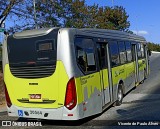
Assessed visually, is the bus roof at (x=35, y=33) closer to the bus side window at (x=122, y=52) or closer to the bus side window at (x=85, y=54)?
the bus side window at (x=85, y=54)

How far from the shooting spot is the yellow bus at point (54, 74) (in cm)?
741

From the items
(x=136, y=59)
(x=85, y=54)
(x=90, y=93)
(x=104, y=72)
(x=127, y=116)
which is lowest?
(x=127, y=116)

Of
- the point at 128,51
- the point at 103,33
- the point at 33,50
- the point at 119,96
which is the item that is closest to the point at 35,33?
the point at 33,50

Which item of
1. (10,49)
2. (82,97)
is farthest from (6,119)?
(82,97)

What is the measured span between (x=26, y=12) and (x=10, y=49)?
12.0 metres

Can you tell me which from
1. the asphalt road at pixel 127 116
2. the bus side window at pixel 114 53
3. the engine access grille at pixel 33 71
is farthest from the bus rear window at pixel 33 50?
the bus side window at pixel 114 53

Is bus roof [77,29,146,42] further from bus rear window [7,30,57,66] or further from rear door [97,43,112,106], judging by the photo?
bus rear window [7,30,57,66]

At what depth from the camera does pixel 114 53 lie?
416 inches

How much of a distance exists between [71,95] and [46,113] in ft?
2.89

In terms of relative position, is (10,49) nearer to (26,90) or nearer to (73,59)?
(26,90)

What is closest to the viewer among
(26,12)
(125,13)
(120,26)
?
(26,12)

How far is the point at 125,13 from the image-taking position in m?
50.8

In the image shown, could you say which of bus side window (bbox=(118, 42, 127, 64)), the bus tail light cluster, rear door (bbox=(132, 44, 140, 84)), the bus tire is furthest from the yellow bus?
rear door (bbox=(132, 44, 140, 84))

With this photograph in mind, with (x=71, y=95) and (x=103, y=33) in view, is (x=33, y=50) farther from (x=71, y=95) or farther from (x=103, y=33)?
(x=103, y=33)
